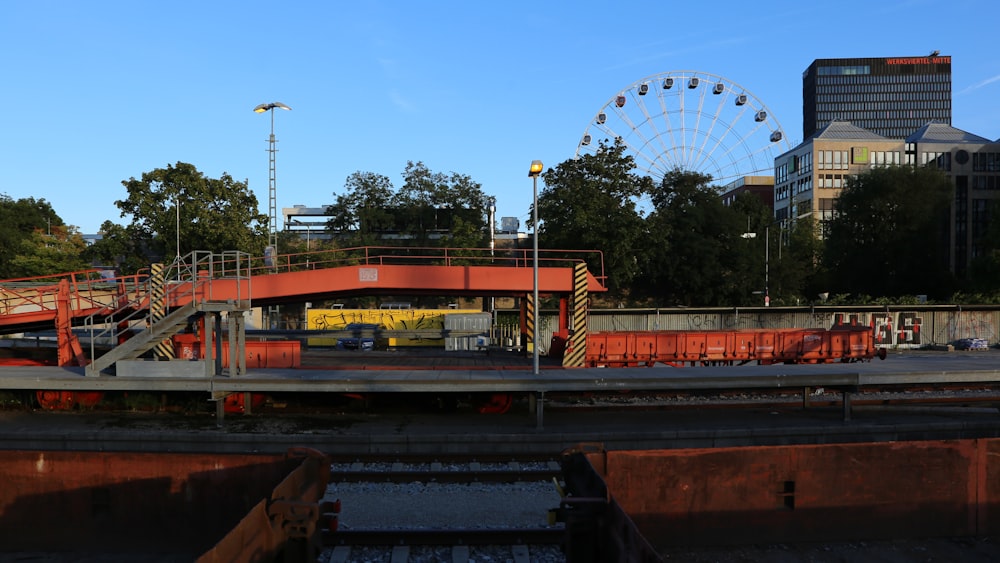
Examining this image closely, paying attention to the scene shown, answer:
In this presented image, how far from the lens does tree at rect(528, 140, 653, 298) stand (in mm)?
43844

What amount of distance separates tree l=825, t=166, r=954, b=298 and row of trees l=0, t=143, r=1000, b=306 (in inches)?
4.5

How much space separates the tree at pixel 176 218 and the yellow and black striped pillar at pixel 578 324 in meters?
26.8

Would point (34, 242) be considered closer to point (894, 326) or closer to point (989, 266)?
point (894, 326)

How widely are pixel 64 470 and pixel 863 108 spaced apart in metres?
185

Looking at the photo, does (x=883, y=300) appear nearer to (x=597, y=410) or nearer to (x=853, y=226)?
(x=853, y=226)

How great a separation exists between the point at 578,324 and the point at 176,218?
30.4 meters

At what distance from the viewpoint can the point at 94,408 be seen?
1650 cm

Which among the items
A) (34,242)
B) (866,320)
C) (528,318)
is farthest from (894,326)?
(34,242)

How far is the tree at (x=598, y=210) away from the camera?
43.8 metres

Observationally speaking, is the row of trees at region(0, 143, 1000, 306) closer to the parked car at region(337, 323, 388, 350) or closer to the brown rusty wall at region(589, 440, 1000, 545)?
the parked car at region(337, 323, 388, 350)

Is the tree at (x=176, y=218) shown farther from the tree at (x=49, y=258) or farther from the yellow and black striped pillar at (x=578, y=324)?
the yellow and black striped pillar at (x=578, y=324)

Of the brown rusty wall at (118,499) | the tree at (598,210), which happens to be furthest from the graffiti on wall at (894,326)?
the brown rusty wall at (118,499)

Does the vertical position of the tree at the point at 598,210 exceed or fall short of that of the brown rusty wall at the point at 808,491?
it exceeds it

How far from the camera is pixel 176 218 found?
39.0 metres
